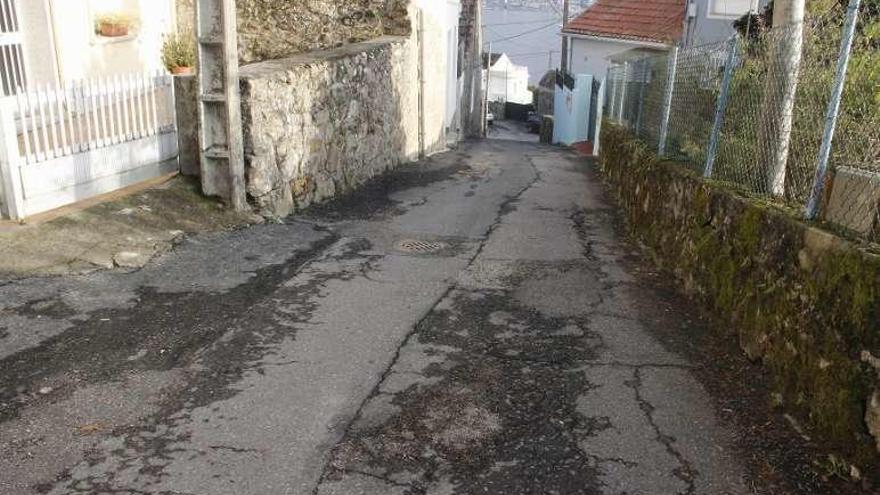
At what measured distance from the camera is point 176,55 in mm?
11930

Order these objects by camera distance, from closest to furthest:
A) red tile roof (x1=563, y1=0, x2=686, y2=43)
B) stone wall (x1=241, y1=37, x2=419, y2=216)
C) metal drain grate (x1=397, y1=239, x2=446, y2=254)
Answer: metal drain grate (x1=397, y1=239, x2=446, y2=254) < stone wall (x1=241, y1=37, x2=419, y2=216) < red tile roof (x1=563, y1=0, x2=686, y2=43)

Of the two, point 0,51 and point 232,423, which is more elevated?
point 0,51

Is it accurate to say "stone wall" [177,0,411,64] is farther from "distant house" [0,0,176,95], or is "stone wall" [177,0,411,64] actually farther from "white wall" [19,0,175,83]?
"distant house" [0,0,176,95]

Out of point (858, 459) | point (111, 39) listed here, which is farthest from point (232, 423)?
point (111, 39)

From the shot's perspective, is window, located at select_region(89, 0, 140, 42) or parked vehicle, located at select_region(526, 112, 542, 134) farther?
parked vehicle, located at select_region(526, 112, 542, 134)

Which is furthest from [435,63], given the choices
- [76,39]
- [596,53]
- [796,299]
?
[796,299]

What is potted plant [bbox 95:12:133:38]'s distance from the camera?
34.6 ft

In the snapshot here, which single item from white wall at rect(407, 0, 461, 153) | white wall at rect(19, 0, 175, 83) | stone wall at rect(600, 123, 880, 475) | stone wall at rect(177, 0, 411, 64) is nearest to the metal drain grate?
stone wall at rect(600, 123, 880, 475)

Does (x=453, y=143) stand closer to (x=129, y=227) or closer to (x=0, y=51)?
(x=0, y=51)

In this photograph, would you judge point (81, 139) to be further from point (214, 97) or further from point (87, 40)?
point (87, 40)

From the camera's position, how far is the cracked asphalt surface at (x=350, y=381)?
3201mm

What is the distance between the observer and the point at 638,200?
8047mm

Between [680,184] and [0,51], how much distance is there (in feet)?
29.7

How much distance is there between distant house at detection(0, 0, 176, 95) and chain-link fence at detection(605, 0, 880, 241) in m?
8.20
